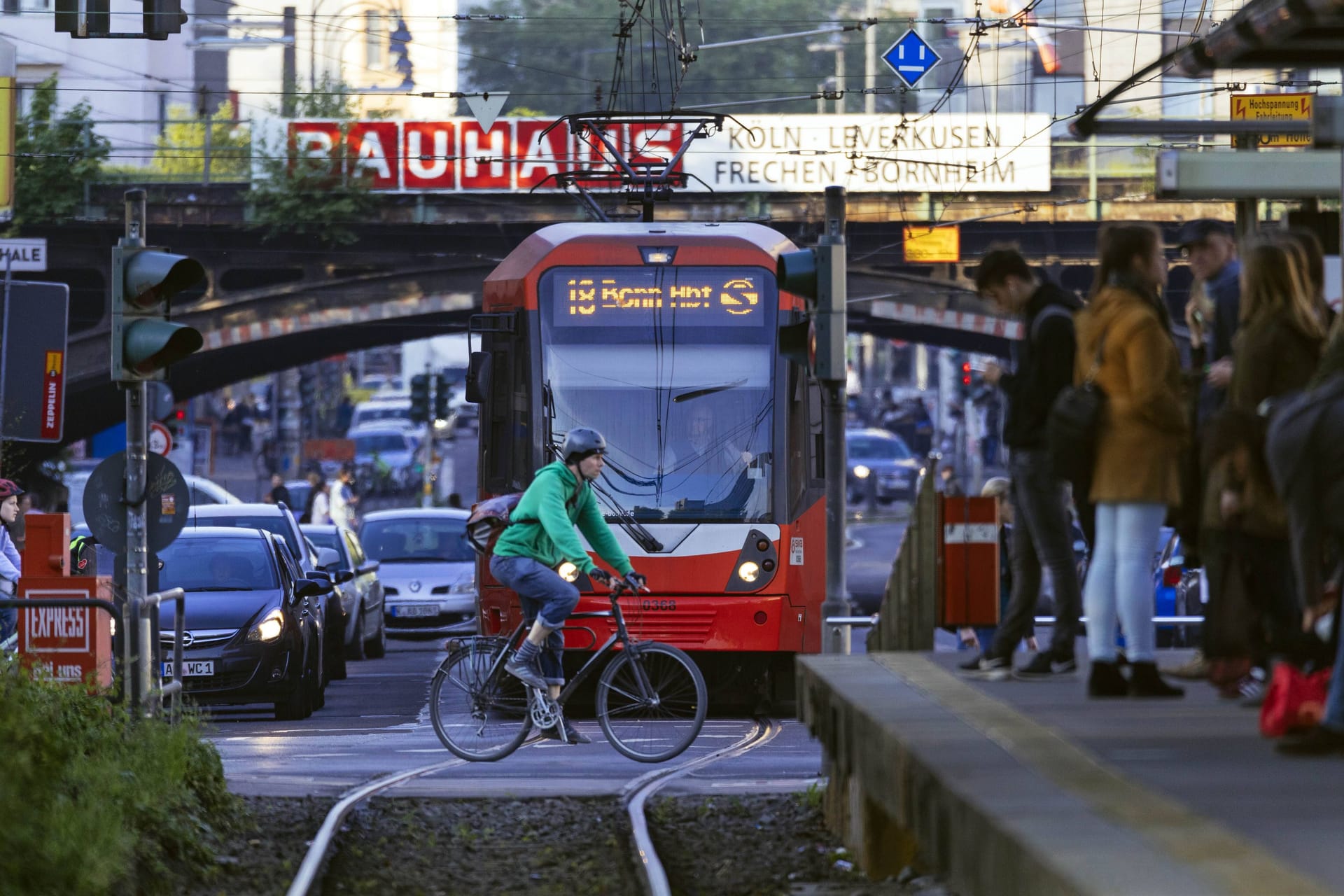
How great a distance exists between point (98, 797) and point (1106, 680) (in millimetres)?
3778

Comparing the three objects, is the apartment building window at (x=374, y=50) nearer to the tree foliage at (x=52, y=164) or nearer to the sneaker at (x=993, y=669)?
the tree foliage at (x=52, y=164)

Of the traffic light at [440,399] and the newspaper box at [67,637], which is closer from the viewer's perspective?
the newspaper box at [67,637]

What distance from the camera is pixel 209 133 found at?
152 ft

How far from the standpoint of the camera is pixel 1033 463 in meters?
8.05

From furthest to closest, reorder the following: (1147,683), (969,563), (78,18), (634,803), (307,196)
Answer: (307,196), (78,18), (634,803), (969,563), (1147,683)

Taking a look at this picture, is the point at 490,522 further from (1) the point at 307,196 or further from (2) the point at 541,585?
(1) the point at 307,196

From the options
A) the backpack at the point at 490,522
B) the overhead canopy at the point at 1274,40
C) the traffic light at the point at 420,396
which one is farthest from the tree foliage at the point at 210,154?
the overhead canopy at the point at 1274,40

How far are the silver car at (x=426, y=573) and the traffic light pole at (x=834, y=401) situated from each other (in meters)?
16.0

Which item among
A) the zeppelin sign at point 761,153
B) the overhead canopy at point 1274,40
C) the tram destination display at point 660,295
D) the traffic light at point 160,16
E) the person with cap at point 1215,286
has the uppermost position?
the zeppelin sign at point 761,153

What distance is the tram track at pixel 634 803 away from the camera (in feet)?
28.8

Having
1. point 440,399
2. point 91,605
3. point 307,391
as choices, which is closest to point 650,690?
point 91,605

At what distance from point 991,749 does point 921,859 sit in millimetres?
2758

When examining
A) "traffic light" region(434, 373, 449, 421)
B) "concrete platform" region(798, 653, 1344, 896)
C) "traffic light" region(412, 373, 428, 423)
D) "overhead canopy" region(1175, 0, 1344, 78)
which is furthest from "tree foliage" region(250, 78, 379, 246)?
"overhead canopy" region(1175, 0, 1344, 78)

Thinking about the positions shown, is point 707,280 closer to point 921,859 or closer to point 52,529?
point 52,529
